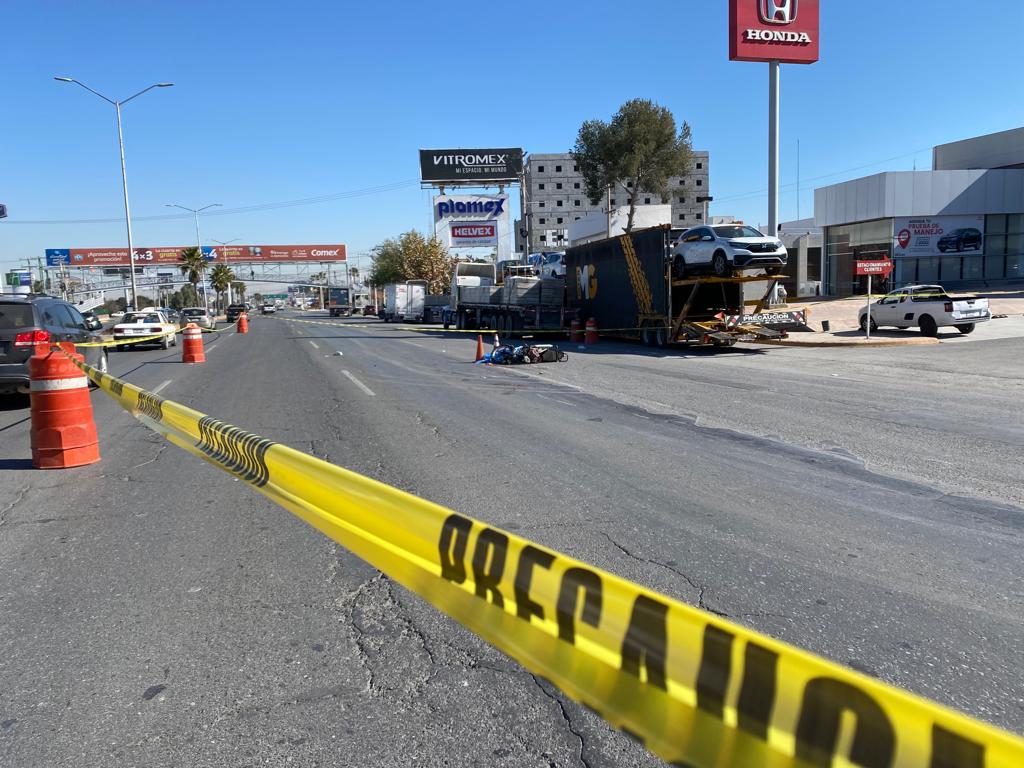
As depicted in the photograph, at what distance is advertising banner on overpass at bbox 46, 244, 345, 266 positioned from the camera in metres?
114

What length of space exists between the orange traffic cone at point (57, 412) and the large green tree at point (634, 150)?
51528 mm

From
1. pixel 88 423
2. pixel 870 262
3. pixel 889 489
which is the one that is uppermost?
pixel 870 262

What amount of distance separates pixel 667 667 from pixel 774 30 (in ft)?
133

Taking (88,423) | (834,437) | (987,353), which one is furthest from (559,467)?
(987,353)

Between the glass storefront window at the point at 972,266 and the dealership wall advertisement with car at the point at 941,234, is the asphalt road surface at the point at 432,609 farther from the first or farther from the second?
the glass storefront window at the point at 972,266

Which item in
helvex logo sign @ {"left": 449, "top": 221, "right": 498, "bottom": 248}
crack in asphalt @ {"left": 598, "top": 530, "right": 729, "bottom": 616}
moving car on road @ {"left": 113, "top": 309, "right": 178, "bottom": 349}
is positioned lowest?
crack in asphalt @ {"left": 598, "top": 530, "right": 729, "bottom": 616}

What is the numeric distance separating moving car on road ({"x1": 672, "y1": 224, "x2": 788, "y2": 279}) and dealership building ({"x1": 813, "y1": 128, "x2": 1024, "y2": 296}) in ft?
74.4

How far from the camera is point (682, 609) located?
1599mm

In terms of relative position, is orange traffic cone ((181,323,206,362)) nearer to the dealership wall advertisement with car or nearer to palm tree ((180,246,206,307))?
the dealership wall advertisement with car

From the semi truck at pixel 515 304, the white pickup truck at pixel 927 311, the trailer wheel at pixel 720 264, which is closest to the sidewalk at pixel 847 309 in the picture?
the white pickup truck at pixel 927 311

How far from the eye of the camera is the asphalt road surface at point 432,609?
2898 mm

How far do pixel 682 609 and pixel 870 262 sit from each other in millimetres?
24179

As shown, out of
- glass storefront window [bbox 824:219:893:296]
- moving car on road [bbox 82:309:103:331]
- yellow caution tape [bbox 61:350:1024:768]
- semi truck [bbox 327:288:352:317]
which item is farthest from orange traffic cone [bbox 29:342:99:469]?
semi truck [bbox 327:288:352:317]

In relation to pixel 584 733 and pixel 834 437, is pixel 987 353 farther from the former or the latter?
pixel 584 733
